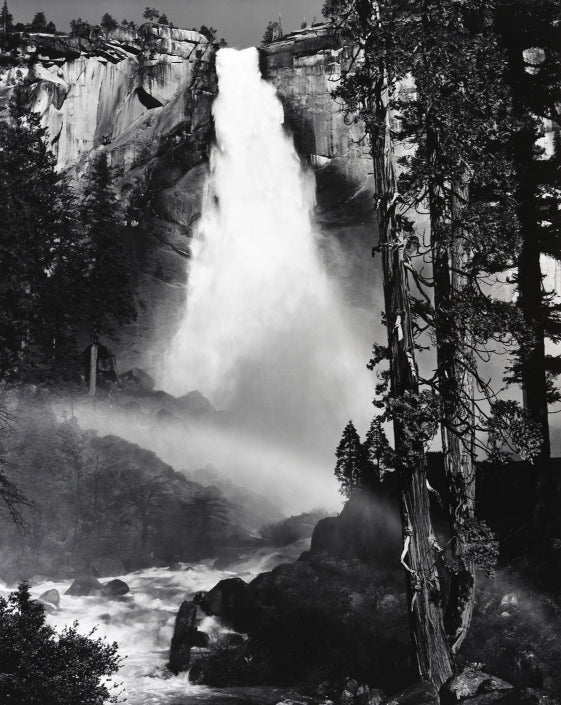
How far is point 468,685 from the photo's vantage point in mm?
10922

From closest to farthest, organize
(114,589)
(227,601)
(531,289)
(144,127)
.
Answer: (531,289)
(227,601)
(114,589)
(144,127)

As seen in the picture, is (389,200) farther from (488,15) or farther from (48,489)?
(48,489)

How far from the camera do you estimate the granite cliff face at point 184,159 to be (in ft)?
194

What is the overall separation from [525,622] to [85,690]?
864 centimetres

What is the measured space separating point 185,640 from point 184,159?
159 ft

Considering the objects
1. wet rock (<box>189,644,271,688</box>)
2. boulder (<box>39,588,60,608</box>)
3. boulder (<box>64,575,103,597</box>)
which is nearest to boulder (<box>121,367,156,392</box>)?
boulder (<box>64,575,103,597</box>)

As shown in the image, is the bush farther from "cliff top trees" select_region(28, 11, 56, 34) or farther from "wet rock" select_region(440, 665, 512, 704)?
"cliff top trees" select_region(28, 11, 56, 34)

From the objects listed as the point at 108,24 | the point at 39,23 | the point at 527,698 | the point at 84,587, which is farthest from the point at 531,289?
the point at 39,23

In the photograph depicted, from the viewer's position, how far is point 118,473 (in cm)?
3653

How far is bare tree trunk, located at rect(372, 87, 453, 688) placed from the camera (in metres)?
10.0

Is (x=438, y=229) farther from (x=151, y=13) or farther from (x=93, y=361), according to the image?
(x=151, y=13)

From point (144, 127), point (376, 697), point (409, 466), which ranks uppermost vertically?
point (144, 127)

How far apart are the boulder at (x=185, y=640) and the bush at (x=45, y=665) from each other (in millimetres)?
6460

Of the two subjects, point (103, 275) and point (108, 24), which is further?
point (108, 24)
